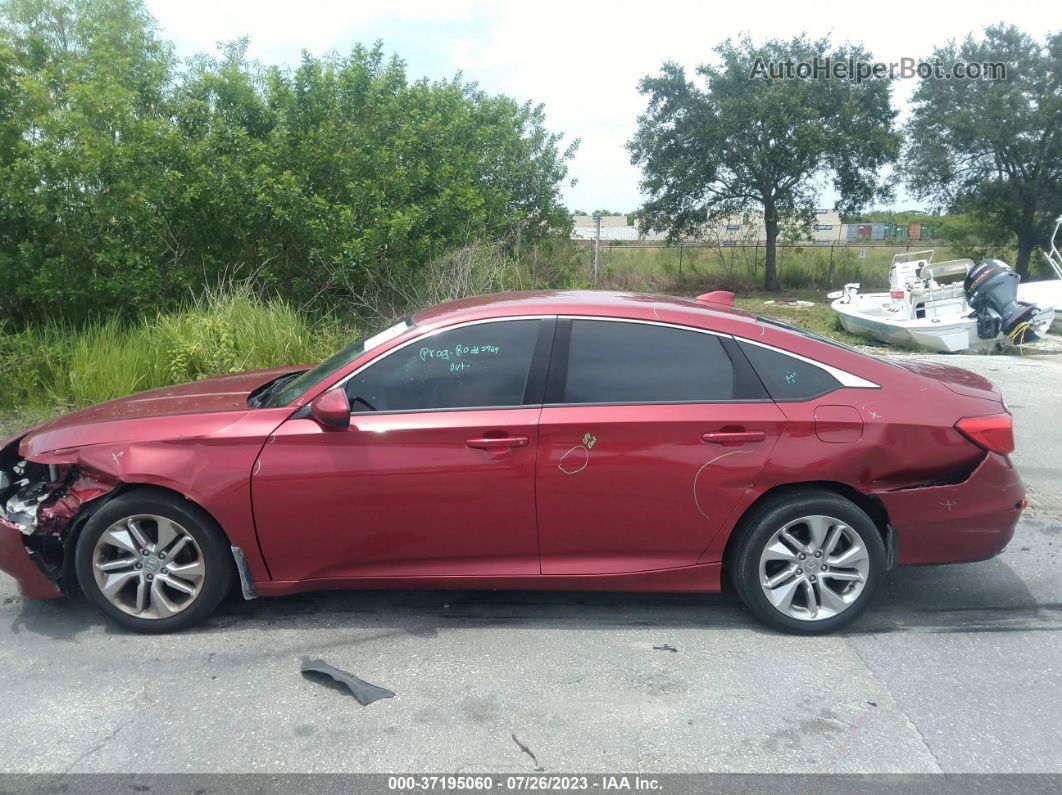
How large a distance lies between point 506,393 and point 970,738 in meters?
2.41

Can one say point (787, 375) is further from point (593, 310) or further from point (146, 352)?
point (146, 352)

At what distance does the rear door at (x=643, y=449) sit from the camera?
4066 millimetres

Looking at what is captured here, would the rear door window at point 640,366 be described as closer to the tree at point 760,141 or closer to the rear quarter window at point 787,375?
the rear quarter window at point 787,375

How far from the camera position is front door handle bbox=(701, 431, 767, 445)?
4086 millimetres

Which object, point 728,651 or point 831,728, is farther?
point 728,651

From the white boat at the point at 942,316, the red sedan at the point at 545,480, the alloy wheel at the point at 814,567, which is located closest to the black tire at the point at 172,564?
the red sedan at the point at 545,480

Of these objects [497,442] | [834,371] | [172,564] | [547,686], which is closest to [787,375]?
[834,371]

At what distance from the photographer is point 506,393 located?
4203 mm

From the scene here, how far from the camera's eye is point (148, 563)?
4.17m

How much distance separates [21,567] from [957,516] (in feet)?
14.8

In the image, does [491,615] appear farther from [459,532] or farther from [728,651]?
[728,651]

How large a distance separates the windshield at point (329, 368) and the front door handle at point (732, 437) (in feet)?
5.23

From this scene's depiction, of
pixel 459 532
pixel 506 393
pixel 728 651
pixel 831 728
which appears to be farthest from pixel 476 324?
pixel 831 728

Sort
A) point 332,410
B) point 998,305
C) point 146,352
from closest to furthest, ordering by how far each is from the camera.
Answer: point 332,410, point 146,352, point 998,305
